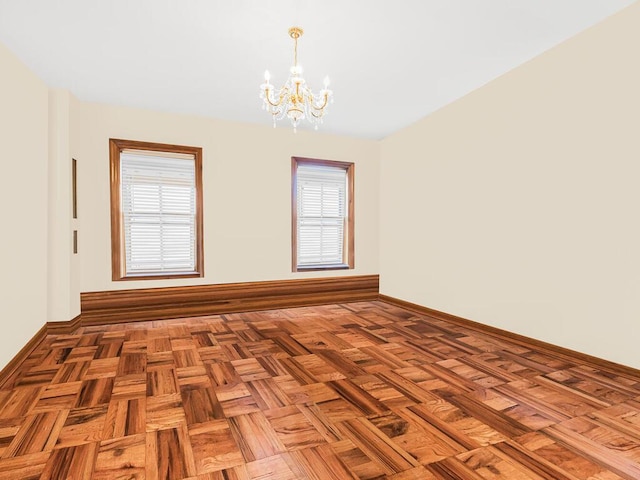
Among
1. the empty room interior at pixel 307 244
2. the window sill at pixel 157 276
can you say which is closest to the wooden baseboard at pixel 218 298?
the empty room interior at pixel 307 244

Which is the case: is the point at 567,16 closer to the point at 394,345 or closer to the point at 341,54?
the point at 341,54

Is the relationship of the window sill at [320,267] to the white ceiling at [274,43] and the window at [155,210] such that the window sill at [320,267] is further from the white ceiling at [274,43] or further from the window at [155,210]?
the white ceiling at [274,43]

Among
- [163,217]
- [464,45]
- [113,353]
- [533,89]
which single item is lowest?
[113,353]

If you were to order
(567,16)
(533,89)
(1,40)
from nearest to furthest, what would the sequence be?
(567,16) < (1,40) < (533,89)

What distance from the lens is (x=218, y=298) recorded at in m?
4.93

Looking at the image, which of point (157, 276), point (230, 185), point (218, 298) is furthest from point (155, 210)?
point (218, 298)

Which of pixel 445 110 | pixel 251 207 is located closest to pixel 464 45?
pixel 445 110

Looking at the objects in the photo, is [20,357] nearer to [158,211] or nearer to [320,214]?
[158,211]

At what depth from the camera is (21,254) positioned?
307cm

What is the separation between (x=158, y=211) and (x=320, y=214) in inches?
94.5

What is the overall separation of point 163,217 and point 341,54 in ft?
10.2

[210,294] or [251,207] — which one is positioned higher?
[251,207]

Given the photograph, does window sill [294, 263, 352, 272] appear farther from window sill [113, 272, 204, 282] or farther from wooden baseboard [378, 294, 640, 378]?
window sill [113, 272, 204, 282]

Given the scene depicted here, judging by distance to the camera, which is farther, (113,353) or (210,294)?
(210,294)
